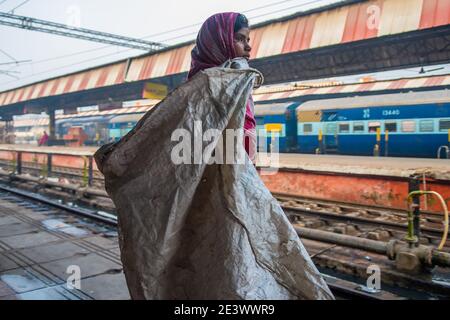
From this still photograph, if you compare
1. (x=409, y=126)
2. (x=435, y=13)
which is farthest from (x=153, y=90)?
(x=409, y=126)

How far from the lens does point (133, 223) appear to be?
53.9 inches

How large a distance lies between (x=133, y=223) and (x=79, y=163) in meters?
19.2

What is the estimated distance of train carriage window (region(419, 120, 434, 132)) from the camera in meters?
14.8

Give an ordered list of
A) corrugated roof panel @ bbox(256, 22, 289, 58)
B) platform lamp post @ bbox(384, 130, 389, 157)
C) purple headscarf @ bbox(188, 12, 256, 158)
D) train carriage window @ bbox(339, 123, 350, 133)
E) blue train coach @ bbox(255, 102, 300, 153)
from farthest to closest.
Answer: blue train coach @ bbox(255, 102, 300, 153) → train carriage window @ bbox(339, 123, 350, 133) → platform lamp post @ bbox(384, 130, 389, 157) → corrugated roof panel @ bbox(256, 22, 289, 58) → purple headscarf @ bbox(188, 12, 256, 158)

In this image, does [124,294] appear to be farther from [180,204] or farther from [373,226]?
[373,226]

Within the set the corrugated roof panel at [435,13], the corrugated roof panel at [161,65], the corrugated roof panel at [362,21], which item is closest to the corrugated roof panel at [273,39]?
the corrugated roof panel at [362,21]

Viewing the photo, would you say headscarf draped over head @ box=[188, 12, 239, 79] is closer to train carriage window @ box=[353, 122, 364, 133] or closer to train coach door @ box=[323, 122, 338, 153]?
train carriage window @ box=[353, 122, 364, 133]

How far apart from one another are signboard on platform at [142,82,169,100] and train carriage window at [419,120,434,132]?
1117 centimetres

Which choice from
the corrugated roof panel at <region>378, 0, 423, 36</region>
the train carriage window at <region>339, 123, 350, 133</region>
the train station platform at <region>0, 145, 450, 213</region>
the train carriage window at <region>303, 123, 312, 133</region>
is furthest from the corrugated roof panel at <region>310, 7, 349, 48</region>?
the train carriage window at <region>303, 123, 312, 133</region>

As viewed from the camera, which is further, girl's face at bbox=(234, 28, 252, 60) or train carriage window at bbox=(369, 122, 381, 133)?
train carriage window at bbox=(369, 122, 381, 133)

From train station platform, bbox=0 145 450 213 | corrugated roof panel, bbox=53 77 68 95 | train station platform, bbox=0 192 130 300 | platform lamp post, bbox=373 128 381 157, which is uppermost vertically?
corrugated roof panel, bbox=53 77 68 95

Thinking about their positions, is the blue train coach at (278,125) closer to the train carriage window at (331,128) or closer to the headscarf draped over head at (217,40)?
the train carriage window at (331,128)

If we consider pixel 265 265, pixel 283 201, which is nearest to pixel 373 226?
pixel 283 201

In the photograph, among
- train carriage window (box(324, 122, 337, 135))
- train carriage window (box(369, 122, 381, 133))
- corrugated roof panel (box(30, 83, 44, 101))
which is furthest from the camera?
corrugated roof panel (box(30, 83, 44, 101))
